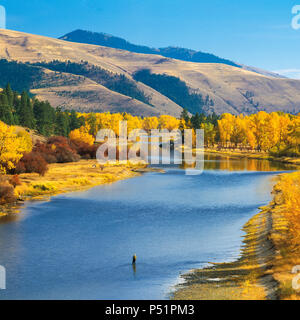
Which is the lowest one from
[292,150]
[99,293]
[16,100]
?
[99,293]

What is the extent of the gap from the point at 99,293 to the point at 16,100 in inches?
5253

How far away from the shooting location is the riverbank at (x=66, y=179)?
64431mm

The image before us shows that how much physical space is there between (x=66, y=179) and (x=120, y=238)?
129 feet

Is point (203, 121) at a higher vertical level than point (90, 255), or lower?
higher

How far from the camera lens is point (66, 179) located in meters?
78.4

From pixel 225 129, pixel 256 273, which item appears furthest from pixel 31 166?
pixel 225 129

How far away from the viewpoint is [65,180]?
77438mm

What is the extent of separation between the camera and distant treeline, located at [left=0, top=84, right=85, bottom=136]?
125256 millimetres

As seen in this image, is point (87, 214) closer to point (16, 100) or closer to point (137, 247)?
point (137, 247)

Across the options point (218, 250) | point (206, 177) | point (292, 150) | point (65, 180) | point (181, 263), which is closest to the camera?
point (181, 263)

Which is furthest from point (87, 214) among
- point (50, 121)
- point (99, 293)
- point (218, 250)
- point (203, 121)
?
point (203, 121)

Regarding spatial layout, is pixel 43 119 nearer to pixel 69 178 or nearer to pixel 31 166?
pixel 31 166

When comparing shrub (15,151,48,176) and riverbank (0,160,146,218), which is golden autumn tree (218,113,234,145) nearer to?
riverbank (0,160,146,218)

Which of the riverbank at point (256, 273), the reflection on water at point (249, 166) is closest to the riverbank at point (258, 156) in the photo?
the reflection on water at point (249, 166)
